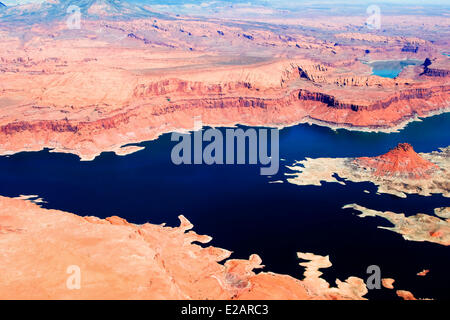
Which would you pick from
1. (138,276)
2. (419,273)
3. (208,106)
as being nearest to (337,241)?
(419,273)

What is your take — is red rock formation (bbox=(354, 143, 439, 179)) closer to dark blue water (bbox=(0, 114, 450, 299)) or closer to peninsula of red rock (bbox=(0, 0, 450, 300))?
peninsula of red rock (bbox=(0, 0, 450, 300))

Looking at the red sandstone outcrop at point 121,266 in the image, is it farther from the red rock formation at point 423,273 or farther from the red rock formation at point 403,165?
Result: the red rock formation at point 403,165

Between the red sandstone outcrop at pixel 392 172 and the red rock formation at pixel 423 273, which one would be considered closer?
the red rock formation at pixel 423 273

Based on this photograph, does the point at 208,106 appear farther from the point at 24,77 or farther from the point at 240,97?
the point at 24,77

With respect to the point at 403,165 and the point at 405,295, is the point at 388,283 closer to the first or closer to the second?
the point at 405,295

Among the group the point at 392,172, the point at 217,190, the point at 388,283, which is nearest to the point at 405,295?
the point at 388,283

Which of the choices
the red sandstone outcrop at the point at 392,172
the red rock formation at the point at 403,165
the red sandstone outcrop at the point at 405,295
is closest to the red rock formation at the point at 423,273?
the red sandstone outcrop at the point at 405,295

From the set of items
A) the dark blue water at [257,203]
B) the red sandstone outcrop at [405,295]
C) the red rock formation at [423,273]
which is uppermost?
the dark blue water at [257,203]
